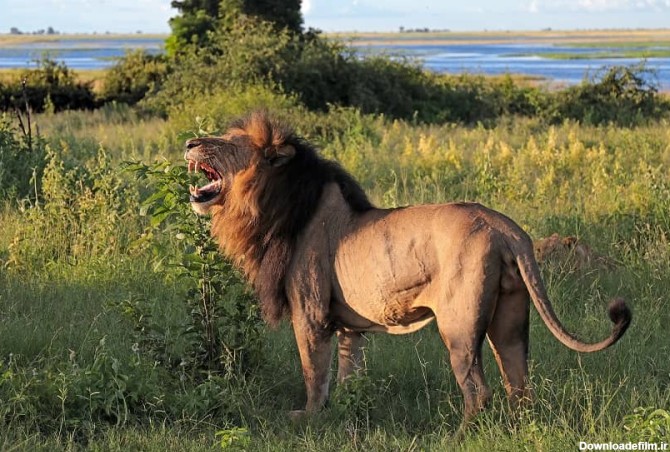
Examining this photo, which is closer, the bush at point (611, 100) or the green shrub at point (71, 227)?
the green shrub at point (71, 227)

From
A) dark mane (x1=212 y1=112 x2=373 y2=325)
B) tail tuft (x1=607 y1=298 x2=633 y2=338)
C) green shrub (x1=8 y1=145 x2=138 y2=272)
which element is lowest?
green shrub (x1=8 y1=145 x2=138 y2=272)

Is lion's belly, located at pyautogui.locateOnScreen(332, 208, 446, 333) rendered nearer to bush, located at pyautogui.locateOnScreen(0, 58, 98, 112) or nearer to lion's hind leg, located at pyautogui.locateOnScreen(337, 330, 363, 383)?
lion's hind leg, located at pyautogui.locateOnScreen(337, 330, 363, 383)

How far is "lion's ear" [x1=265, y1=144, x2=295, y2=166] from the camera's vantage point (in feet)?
17.7

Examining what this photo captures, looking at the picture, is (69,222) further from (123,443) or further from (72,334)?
(123,443)

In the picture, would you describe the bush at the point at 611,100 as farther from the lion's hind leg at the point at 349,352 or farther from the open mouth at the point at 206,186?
the open mouth at the point at 206,186

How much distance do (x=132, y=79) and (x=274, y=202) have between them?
71.4 ft

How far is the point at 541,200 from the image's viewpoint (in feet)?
33.6

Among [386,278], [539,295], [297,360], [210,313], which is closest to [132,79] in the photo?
[297,360]

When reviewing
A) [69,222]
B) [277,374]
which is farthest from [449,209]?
[69,222]

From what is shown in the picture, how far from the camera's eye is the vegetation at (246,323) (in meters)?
5.20

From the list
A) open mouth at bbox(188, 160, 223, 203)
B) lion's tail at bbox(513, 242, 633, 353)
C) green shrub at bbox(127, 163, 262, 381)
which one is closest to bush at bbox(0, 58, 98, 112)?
green shrub at bbox(127, 163, 262, 381)

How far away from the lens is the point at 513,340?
5094 mm

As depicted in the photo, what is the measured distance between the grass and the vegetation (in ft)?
0.05

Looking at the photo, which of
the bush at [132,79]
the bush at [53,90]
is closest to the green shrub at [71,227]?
the bush at [53,90]
